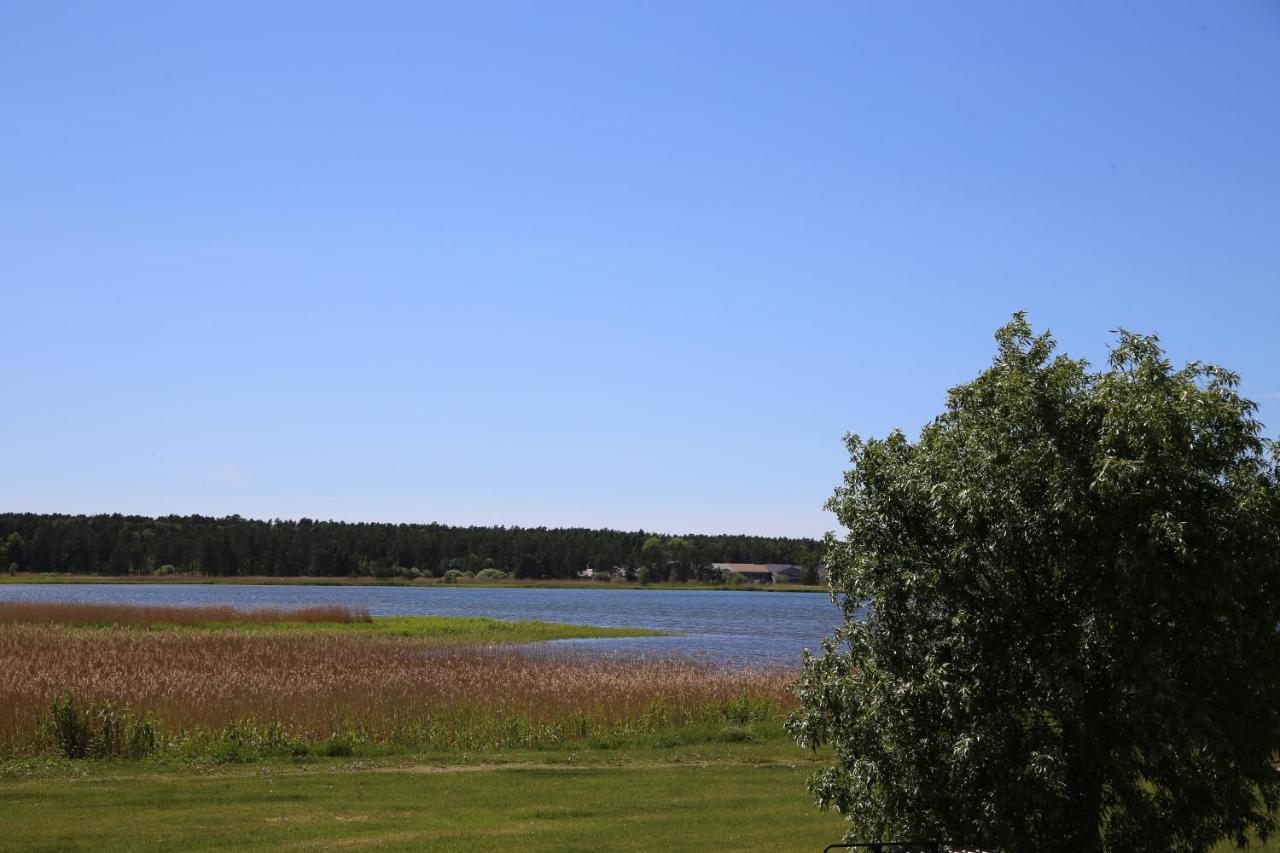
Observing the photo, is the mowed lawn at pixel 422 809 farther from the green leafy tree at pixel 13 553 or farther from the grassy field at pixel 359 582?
the green leafy tree at pixel 13 553

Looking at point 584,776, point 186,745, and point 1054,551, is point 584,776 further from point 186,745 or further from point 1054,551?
point 1054,551

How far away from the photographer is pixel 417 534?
18938 cm

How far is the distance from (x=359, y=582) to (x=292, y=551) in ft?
43.0

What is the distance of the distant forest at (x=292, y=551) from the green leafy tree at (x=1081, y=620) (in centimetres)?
15507

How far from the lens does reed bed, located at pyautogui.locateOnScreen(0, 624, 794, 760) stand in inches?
827

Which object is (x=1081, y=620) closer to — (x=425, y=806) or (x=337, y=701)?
(x=425, y=806)

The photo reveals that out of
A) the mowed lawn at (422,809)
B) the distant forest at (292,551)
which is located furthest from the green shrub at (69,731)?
the distant forest at (292,551)

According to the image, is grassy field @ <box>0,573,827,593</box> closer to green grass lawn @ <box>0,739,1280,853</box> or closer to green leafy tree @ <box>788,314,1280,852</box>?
green grass lawn @ <box>0,739,1280,853</box>

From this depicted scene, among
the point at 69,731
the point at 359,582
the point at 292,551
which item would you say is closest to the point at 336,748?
the point at 69,731

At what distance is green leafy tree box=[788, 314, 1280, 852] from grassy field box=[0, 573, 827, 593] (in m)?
127

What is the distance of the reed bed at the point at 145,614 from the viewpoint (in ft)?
178

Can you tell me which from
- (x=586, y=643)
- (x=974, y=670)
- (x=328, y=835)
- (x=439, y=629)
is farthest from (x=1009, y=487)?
(x=439, y=629)

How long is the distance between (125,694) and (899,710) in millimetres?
18668

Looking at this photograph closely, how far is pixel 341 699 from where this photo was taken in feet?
81.8
